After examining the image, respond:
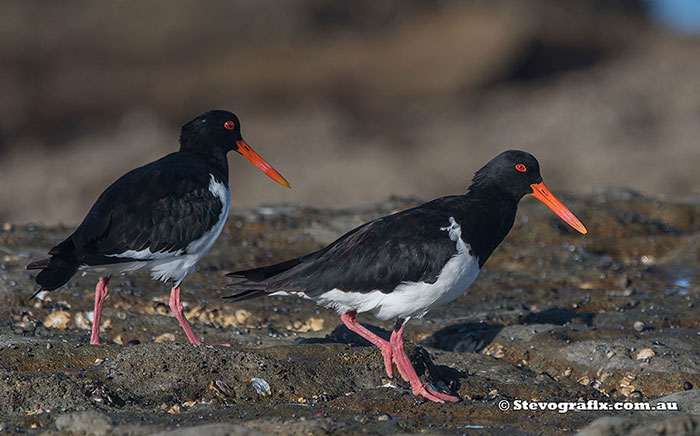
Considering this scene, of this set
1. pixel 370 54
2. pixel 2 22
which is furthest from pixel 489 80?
pixel 2 22

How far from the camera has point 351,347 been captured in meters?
6.71

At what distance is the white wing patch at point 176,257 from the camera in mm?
7172

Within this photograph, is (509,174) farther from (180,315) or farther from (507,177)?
(180,315)

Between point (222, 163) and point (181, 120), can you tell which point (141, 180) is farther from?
point (181, 120)

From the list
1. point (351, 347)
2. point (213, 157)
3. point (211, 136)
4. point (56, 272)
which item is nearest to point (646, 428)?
point (351, 347)

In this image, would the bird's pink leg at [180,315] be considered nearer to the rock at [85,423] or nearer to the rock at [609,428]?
the rock at [85,423]

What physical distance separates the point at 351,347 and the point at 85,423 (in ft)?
7.95

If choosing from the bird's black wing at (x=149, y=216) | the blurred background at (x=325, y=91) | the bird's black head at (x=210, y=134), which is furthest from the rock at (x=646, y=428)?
the blurred background at (x=325, y=91)

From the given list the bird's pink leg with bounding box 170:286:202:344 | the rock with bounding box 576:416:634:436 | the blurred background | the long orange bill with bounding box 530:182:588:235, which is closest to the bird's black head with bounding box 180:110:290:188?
the bird's pink leg with bounding box 170:286:202:344

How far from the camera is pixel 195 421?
5.17 meters

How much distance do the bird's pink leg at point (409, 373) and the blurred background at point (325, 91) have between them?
52.5ft

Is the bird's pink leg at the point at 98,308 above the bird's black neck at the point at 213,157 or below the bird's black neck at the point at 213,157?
below

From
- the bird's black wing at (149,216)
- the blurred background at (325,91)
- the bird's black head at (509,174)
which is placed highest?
the bird's black head at (509,174)

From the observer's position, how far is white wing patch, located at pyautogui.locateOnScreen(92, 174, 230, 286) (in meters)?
7.17
